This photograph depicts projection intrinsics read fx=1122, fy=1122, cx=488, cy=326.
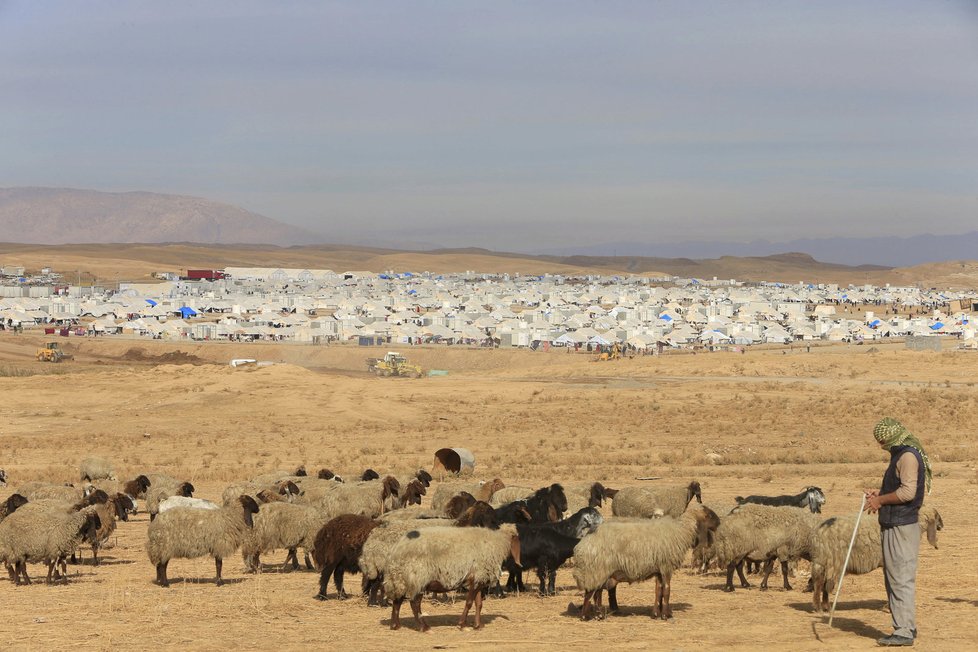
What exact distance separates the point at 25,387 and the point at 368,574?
146ft

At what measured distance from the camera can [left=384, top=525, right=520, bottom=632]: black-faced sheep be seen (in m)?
11.3

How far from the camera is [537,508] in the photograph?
1571 cm

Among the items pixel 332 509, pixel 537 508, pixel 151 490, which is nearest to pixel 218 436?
pixel 151 490

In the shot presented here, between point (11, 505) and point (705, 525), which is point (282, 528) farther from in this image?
point (705, 525)

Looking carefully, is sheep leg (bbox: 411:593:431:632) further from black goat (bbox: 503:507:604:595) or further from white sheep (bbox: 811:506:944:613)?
white sheep (bbox: 811:506:944:613)

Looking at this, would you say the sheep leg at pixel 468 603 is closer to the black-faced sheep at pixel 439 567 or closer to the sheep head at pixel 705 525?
the black-faced sheep at pixel 439 567

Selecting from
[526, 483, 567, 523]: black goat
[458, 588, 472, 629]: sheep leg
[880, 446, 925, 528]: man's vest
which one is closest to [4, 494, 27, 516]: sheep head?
[526, 483, 567, 523]: black goat

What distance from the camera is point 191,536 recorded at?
14094 mm

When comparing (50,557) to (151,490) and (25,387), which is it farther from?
(25,387)

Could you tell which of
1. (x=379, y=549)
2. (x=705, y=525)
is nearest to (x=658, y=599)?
(x=705, y=525)

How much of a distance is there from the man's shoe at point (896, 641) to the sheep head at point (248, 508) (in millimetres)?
8078

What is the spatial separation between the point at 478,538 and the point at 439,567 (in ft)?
1.89

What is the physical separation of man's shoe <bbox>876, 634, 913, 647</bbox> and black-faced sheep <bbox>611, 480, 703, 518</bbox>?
6859 millimetres

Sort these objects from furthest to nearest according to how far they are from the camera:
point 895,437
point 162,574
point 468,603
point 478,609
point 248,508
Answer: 1. point 248,508
2. point 162,574
3. point 468,603
4. point 478,609
5. point 895,437
